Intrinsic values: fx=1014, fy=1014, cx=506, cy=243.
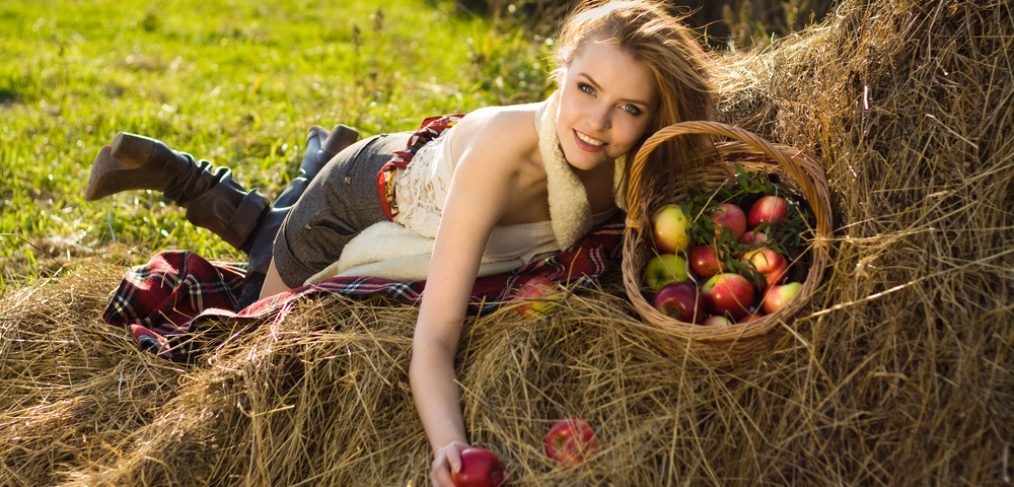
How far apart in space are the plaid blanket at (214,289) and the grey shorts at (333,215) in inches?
10.0

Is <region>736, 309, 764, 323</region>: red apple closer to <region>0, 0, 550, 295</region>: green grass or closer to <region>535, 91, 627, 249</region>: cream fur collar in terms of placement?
<region>535, 91, 627, 249</region>: cream fur collar

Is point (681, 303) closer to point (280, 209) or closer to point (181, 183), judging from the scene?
point (280, 209)

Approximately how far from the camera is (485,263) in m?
3.21

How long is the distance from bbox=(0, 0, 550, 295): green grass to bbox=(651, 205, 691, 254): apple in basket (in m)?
1.99

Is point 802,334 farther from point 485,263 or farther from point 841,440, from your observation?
point 485,263

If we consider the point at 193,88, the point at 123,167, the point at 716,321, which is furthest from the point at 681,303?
the point at 193,88

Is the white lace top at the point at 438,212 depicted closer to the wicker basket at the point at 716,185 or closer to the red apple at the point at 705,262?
the wicker basket at the point at 716,185

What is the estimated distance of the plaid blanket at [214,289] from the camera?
10.2ft

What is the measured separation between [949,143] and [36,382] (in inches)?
107

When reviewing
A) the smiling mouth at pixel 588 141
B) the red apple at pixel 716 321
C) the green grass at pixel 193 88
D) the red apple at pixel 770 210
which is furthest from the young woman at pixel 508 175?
the green grass at pixel 193 88

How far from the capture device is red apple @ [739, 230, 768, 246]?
2771mm

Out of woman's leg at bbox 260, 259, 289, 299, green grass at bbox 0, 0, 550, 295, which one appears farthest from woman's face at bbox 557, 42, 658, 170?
green grass at bbox 0, 0, 550, 295

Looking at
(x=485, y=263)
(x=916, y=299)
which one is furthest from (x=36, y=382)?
(x=916, y=299)

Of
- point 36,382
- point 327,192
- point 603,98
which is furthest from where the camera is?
point 327,192
